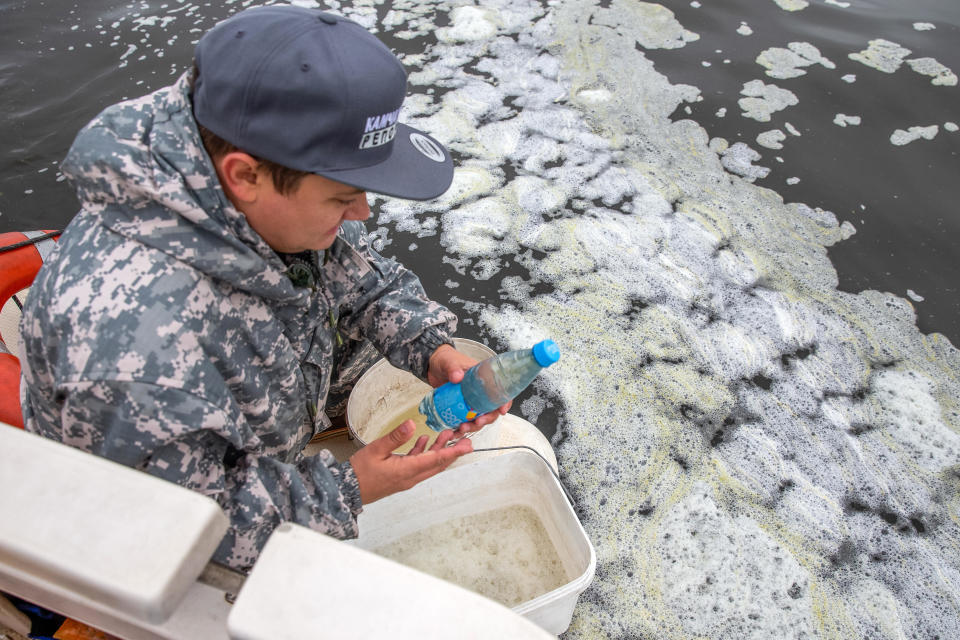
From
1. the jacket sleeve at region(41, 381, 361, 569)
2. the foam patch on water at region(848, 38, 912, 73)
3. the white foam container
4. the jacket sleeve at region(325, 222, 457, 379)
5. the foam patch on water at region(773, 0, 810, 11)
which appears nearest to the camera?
the jacket sleeve at region(41, 381, 361, 569)

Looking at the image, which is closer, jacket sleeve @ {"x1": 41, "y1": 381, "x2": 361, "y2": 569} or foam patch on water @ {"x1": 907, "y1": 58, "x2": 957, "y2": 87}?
jacket sleeve @ {"x1": 41, "y1": 381, "x2": 361, "y2": 569}

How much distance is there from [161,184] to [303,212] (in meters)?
0.25

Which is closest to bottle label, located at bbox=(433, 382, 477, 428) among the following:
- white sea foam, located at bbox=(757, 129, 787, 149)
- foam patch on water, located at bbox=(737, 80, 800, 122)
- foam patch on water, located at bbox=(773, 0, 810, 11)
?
white sea foam, located at bbox=(757, 129, 787, 149)

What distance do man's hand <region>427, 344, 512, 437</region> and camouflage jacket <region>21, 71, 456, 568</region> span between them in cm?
43

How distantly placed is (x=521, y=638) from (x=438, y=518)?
113 centimetres

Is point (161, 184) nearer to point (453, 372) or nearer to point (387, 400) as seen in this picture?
point (453, 372)

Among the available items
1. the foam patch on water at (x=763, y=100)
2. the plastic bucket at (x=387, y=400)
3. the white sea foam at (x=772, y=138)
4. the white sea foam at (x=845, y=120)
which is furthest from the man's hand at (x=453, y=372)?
the white sea foam at (x=845, y=120)

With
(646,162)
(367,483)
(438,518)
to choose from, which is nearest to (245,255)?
(367,483)

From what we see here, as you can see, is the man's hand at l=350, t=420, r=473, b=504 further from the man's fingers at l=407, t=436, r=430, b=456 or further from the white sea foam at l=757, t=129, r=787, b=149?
the white sea foam at l=757, t=129, r=787, b=149

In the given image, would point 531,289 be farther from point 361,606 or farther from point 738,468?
point 361,606

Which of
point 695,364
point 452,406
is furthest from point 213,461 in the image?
point 695,364

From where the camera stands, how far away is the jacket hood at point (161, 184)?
41.6 inches

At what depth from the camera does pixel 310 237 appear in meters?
1.26

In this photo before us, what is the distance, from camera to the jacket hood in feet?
3.46
